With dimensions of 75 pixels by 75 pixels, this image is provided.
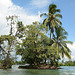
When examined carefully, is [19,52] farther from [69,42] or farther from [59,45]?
[69,42]

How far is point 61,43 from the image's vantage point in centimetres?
2959

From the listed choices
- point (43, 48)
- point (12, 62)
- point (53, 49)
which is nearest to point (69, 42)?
point (53, 49)

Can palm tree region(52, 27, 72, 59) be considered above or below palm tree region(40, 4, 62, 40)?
below

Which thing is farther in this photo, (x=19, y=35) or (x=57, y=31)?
(x=57, y=31)

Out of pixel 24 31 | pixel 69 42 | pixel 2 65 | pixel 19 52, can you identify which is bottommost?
pixel 2 65

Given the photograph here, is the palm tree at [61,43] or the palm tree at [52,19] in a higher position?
the palm tree at [52,19]

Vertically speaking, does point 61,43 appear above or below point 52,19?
below

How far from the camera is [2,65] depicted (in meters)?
23.1

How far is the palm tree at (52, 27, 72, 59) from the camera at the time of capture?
28250mm

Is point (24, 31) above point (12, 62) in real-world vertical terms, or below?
above

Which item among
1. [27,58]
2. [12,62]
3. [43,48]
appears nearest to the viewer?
[12,62]

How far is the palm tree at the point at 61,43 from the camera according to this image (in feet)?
92.7

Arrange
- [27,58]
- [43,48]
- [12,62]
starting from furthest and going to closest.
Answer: [27,58] → [43,48] → [12,62]

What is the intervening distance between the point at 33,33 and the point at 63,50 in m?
8.21
